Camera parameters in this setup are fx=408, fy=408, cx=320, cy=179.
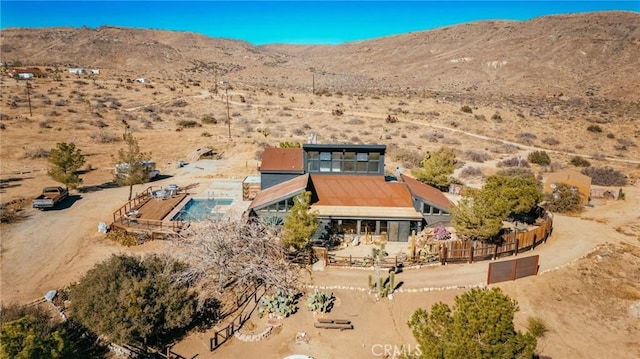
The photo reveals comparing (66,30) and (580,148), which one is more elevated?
(66,30)

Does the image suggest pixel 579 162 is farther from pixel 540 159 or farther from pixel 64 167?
pixel 64 167

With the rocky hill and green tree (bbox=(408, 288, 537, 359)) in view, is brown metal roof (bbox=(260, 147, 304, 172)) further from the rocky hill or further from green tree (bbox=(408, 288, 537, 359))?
the rocky hill

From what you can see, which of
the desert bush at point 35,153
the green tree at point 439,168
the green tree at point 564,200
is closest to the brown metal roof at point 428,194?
the green tree at point 439,168

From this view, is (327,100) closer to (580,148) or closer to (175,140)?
(175,140)

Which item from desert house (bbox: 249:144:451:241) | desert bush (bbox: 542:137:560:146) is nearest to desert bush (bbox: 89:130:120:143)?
desert house (bbox: 249:144:451:241)

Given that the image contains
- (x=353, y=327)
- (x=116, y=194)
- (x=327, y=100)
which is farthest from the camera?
(x=327, y=100)

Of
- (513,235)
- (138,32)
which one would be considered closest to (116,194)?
(513,235)
